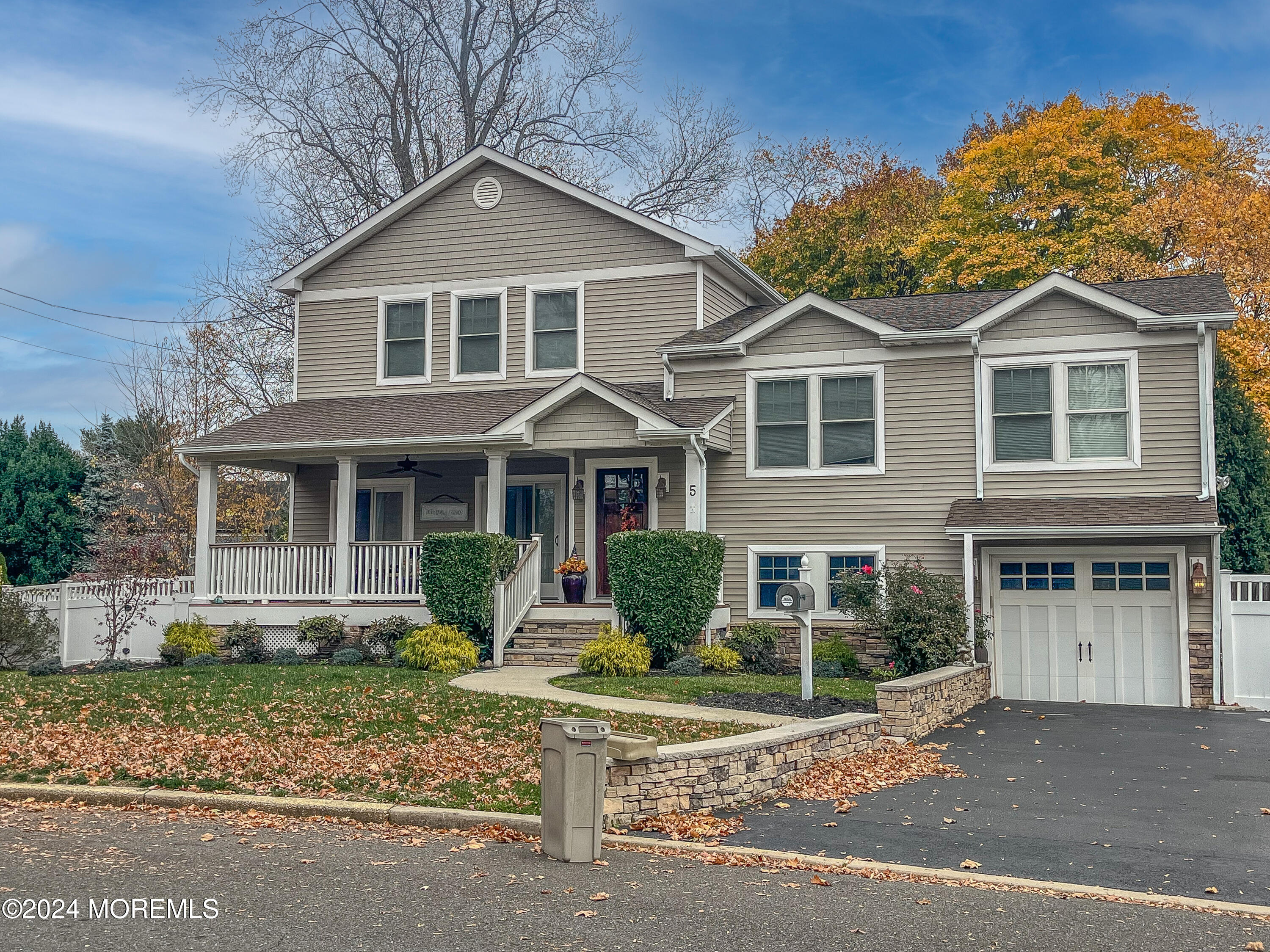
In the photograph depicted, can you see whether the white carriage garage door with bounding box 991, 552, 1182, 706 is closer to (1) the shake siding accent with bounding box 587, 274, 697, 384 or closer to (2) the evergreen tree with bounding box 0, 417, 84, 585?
(1) the shake siding accent with bounding box 587, 274, 697, 384

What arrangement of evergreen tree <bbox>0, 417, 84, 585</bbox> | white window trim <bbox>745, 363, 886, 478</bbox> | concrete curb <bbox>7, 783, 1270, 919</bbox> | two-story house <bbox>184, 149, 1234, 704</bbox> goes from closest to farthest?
concrete curb <bbox>7, 783, 1270, 919</bbox> → two-story house <bbox>184, 149, 1234, 704</bbox> → white window trim <bbox>745, 363, 886, 478</bbox> → evergreen tree <bbox>0, 417, 84, 585</bbox>

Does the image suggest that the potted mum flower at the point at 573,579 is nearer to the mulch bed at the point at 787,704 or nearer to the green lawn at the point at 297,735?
the green lawn at the point at 297,735

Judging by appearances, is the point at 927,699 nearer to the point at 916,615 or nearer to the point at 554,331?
the point at 916,615

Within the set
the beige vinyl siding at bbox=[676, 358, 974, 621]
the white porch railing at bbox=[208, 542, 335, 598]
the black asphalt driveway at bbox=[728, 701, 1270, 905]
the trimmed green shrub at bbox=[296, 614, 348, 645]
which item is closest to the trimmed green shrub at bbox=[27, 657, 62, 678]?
Answer: the white porch railing at bbox=[208, 542, 335, 598]

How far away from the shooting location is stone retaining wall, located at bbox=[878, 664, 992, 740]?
1186cm

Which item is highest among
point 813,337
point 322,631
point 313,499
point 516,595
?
point 813,337

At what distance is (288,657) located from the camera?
58.3 feet

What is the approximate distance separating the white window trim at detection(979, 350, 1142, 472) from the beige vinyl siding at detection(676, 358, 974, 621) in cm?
24

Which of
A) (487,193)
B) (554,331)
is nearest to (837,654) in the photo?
(554,331)

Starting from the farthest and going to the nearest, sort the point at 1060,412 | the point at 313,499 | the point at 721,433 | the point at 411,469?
the point at 313,499
the point at 411,469
the point at 721,433
the point at 1060,412

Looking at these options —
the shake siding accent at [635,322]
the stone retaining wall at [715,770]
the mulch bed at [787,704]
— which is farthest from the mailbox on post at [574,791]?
the shake siding accent at [635,322]

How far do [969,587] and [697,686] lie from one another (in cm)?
454

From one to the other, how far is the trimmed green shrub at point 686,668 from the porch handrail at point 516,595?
99.0 inches

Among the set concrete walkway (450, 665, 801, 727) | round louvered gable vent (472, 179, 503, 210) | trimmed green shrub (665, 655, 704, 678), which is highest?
round louvered gable vent (472, 179, 503, 210)
